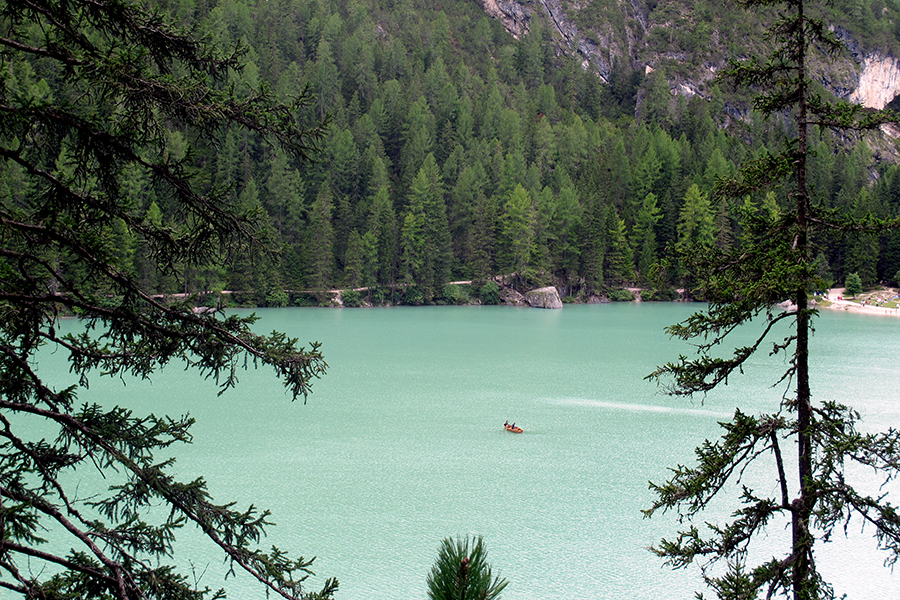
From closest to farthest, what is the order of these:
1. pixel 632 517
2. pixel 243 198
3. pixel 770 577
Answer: pixel 770 577 < pixel 632 517 < pixel 243 198

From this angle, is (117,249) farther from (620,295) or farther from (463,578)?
(620,295)

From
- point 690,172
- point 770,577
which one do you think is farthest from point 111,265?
point 690,172

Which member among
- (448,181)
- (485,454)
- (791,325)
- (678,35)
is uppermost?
(678,35)

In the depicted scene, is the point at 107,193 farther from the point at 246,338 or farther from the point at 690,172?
the point at 690,172

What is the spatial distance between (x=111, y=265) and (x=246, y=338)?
3.75 ft

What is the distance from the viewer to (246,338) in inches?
240

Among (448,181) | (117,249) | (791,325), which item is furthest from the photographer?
(448,181)

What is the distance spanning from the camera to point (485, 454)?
21.1 metres

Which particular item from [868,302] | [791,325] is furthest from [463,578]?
[868,302]

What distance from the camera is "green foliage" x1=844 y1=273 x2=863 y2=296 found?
6888 centimetres

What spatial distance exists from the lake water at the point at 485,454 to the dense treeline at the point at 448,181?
2815 centimetres

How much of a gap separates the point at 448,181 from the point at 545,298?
691 inches

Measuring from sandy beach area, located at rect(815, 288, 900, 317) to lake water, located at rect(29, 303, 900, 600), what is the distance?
24165 millimetres

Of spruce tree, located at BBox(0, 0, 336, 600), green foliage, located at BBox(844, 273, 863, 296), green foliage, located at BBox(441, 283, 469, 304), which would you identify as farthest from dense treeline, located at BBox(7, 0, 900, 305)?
spruce tree, located at BBox(0, 0, 336, 600)
